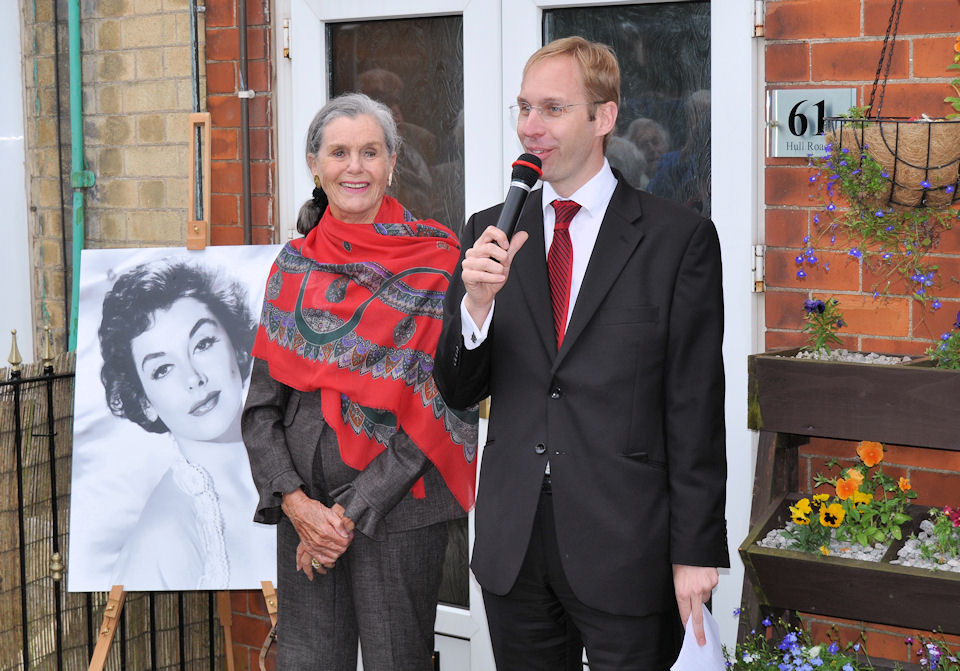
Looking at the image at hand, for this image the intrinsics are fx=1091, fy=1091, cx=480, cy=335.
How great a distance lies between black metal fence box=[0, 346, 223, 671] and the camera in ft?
10.2

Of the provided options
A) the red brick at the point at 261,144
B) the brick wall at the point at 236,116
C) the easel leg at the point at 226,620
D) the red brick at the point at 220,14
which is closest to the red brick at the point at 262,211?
the brick wall at the point at 236,116

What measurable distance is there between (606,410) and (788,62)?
1212 millimetres

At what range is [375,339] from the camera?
2344mm

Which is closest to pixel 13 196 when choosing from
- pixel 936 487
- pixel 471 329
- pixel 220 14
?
pixel 220 14

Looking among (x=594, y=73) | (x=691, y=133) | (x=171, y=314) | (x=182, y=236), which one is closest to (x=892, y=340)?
(x=691, y=133)

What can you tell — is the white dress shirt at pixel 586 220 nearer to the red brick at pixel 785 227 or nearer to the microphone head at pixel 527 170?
the microphone head at pixel 527 170

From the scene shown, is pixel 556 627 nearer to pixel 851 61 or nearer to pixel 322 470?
pixel 322 470

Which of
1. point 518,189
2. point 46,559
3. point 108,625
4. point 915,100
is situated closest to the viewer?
point 518,189

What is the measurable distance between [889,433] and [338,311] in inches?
46.5

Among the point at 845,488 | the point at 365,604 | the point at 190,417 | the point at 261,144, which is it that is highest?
the point at 261,144

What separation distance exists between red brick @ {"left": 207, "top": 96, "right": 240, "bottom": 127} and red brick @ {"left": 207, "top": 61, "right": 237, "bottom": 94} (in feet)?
0.08

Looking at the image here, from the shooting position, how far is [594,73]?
1829 mm

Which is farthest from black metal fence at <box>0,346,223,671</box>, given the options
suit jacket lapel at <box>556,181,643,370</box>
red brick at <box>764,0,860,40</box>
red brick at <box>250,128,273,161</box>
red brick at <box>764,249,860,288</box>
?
red brick at <box>764,0,860,40</box>

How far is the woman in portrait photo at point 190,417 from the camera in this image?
9.84 ft
